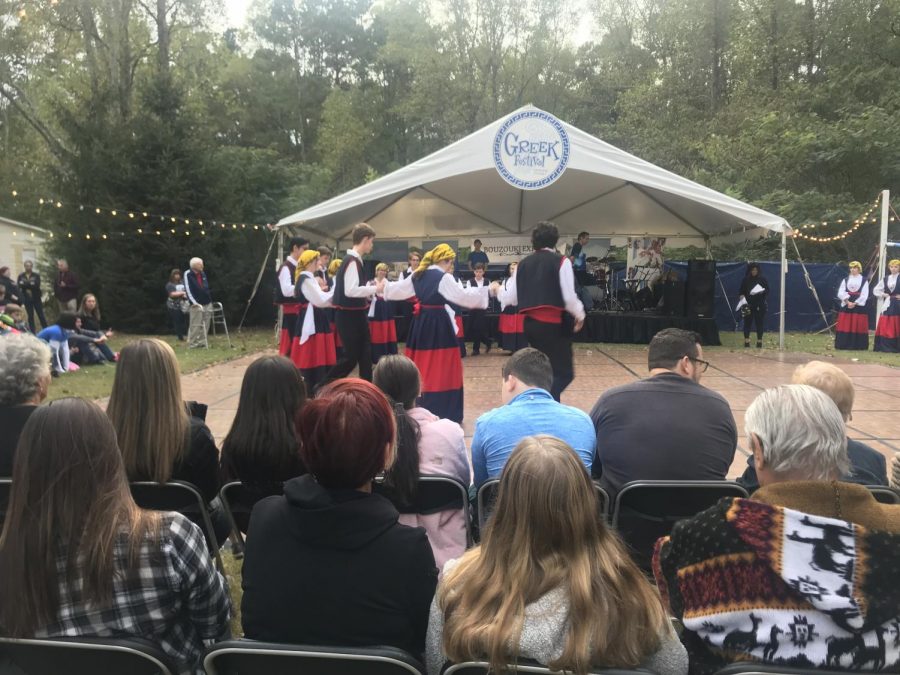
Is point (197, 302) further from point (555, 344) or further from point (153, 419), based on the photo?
point (153, 419)

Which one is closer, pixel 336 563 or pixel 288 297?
pixel 336 563

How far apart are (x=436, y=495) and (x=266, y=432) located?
731 millimetres

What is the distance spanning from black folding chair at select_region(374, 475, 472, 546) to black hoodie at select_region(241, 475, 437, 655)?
0.85 meters

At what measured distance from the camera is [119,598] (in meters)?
1.57

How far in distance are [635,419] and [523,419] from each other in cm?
44

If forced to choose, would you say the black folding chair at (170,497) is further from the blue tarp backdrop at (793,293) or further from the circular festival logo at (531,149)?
the blue tarp backdrop at (793,293)

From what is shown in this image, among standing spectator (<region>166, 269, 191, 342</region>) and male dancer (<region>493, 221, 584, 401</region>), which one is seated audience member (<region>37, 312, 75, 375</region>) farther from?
male dancer (<region>493, 221, 584, 401</region>)

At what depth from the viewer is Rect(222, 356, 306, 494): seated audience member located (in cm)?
267

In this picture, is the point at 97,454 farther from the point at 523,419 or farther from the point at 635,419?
the point at 635,419

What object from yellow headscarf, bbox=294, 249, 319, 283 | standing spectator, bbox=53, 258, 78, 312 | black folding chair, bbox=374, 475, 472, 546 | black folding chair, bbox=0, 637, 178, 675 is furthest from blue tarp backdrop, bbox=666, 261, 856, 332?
black folding chair, bbox=0, 637, 178, 675

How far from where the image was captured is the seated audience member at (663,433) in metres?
2.62

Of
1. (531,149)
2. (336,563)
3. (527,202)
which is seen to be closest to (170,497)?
(336,563)

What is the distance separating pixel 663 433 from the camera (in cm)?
265

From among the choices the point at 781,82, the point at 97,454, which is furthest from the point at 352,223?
the point at 781,82
